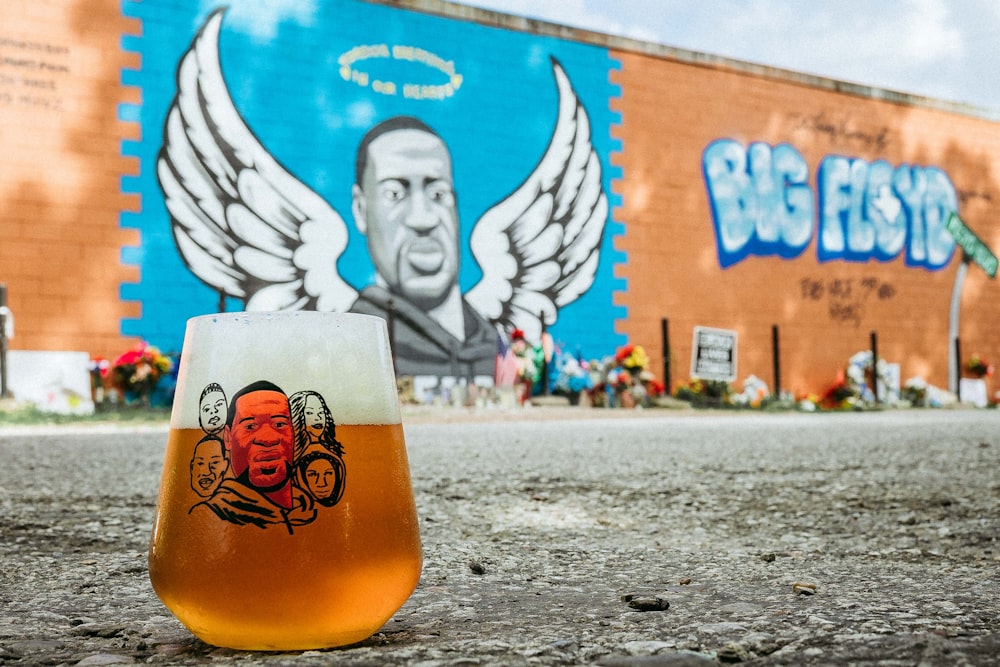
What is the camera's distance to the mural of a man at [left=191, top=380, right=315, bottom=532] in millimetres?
640

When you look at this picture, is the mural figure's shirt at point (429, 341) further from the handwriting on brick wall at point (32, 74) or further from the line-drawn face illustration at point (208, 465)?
the line-drawn face illustration at point (208, 465)

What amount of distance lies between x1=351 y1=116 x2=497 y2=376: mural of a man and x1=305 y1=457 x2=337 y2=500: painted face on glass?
739 cm

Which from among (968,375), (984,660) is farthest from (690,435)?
(968,375)

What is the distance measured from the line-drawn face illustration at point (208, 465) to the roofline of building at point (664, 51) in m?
8.34

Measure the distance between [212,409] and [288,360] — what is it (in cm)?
7

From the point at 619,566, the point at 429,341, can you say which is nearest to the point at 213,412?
the point at 619,566

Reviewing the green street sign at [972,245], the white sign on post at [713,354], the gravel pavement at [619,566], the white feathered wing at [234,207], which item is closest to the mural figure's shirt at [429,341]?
the white feathered wing at [234,207]

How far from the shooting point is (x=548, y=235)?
8.84 metres

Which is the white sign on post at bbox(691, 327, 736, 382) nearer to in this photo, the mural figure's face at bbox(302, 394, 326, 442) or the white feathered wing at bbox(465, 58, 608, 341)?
the white feathered wing at bbox(465, 58, 608, 341)

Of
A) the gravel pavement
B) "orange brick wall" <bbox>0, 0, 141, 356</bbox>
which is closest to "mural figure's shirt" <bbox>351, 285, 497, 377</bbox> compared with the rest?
"orange brick wall" <bbox>0, 0, 141, 356</bbox>

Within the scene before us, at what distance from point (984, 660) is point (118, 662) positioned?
1.93 feet

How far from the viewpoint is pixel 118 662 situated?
25.6 inches

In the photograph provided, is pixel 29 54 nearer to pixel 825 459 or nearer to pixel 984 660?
pixel 825 459

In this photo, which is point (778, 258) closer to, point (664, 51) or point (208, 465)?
point (664, 51)
